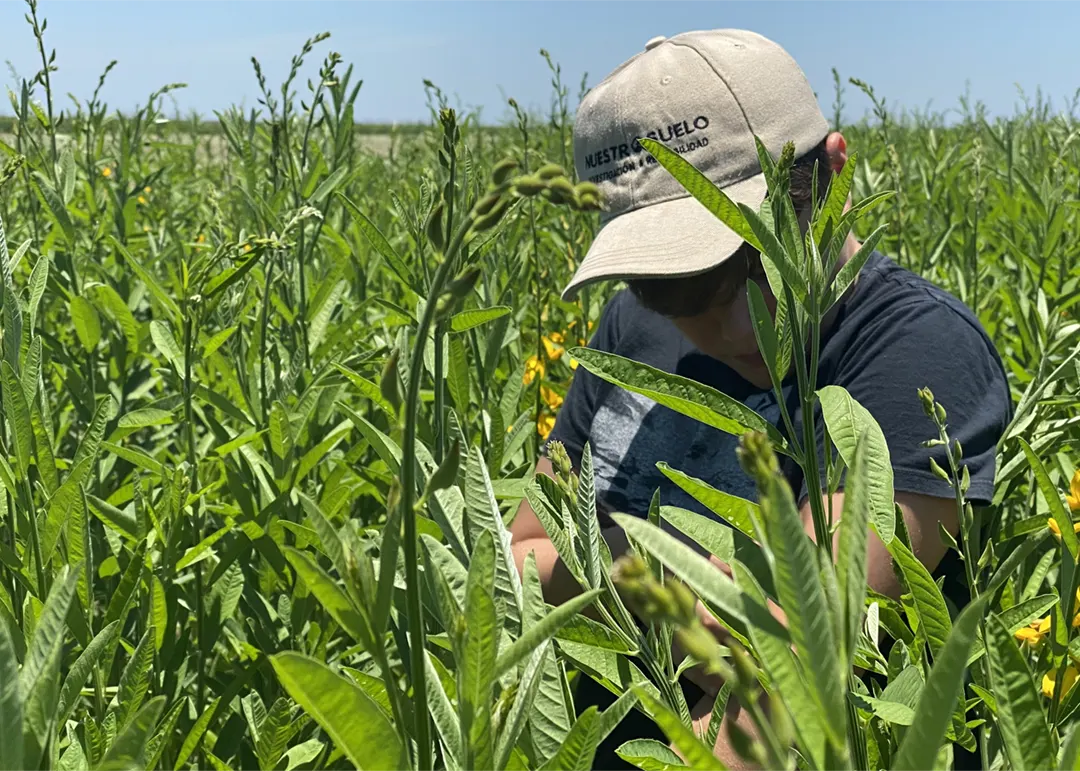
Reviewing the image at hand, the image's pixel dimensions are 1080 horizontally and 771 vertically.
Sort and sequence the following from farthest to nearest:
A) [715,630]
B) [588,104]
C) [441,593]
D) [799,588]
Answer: [588,104], [715,630], [441,593], [799,588]

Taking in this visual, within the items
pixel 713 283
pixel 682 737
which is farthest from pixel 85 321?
pixel 682 737

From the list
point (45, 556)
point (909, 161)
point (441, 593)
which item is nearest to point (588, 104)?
point (45, 556)

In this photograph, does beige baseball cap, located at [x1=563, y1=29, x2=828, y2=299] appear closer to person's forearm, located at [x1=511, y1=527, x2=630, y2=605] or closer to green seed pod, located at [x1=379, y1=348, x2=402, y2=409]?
person's forearm, located at [x1=511, y1=527, x2=630, y2=605]

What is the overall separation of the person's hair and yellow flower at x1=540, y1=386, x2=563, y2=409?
72 cm

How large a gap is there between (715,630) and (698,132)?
67cm

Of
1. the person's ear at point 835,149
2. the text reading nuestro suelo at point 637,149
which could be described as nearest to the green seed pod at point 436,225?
the text reading nuestro suelo at point 637,149

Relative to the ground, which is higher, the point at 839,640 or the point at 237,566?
the point at 839,640

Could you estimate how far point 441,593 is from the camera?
1.51ft

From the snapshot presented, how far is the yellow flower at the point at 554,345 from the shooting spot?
228 cm

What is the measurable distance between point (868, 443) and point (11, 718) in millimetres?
449

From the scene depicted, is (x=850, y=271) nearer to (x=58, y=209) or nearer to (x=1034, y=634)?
(x=1034, y=634)

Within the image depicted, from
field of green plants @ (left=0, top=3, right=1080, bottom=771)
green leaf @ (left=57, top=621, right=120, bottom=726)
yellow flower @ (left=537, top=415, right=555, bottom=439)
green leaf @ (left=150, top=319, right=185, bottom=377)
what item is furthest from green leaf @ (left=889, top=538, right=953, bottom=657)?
yellow flower @ (left=537, top=415, right=555, bottom=439)

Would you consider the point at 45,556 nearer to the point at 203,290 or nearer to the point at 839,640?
the point at 203,290

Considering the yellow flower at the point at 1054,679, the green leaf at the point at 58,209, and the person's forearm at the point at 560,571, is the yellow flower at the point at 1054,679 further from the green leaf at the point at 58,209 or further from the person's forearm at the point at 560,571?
the green leaf at the point at 58,209
